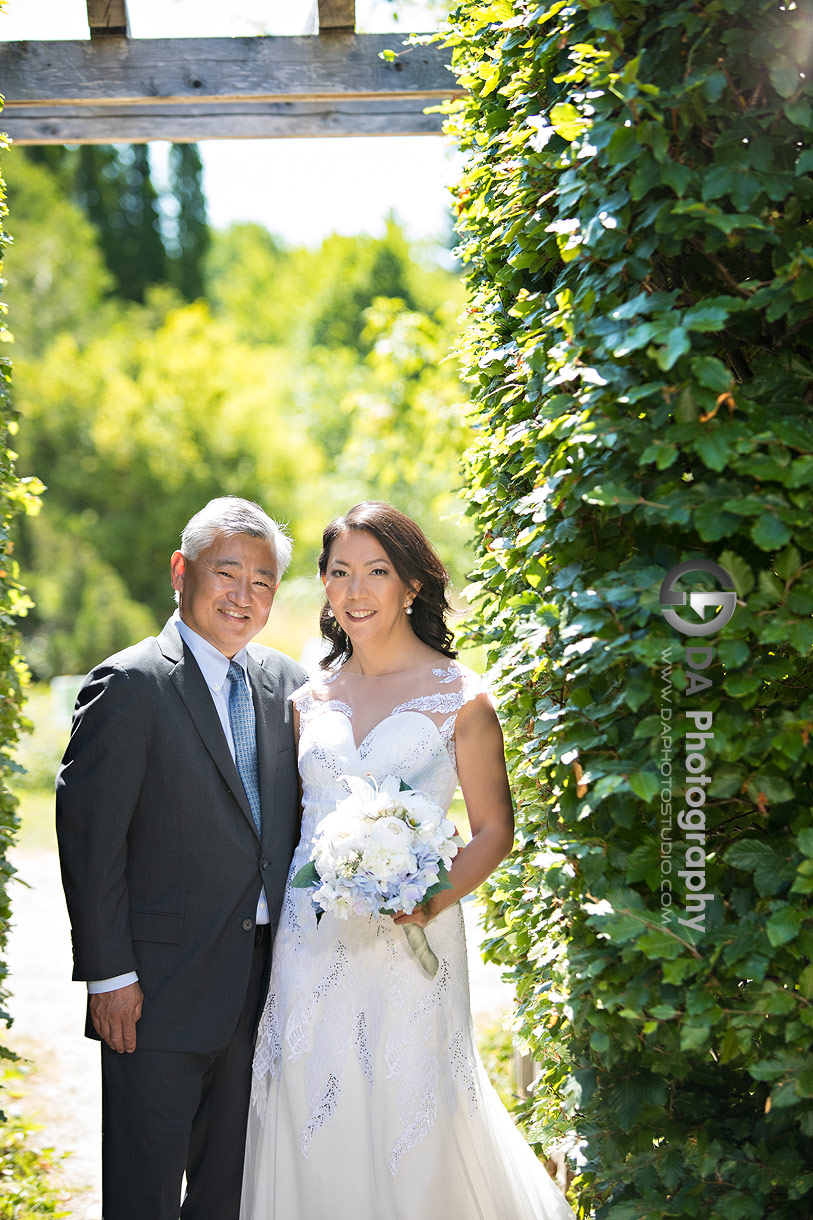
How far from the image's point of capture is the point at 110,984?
302 centimetres

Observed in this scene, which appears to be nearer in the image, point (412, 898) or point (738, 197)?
point (738, 197)

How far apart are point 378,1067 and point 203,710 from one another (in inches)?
44.8

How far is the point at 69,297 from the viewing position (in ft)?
94.7

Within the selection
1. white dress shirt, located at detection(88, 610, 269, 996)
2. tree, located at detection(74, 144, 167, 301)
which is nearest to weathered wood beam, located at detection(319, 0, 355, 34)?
white dress shirt, located at detection(88, 610, 269, 996)

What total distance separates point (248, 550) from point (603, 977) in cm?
177

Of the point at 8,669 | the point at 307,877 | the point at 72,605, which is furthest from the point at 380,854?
the point at 72,605

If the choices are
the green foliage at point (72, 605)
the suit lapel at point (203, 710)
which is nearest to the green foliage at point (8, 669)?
the suit lapel at point (203, 710)

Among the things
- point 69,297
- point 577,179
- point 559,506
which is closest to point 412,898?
point 559,506

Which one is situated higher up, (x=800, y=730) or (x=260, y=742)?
(x=260, y=742)

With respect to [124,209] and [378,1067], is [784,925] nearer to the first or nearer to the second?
[378,1067]

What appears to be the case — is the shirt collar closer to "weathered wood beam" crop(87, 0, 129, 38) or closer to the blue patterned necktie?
the blue patterned necktie

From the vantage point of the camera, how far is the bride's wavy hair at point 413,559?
11.0ft

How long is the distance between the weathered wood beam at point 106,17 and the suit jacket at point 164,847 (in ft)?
8.10

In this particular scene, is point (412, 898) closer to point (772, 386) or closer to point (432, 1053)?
point (432, 1053)
